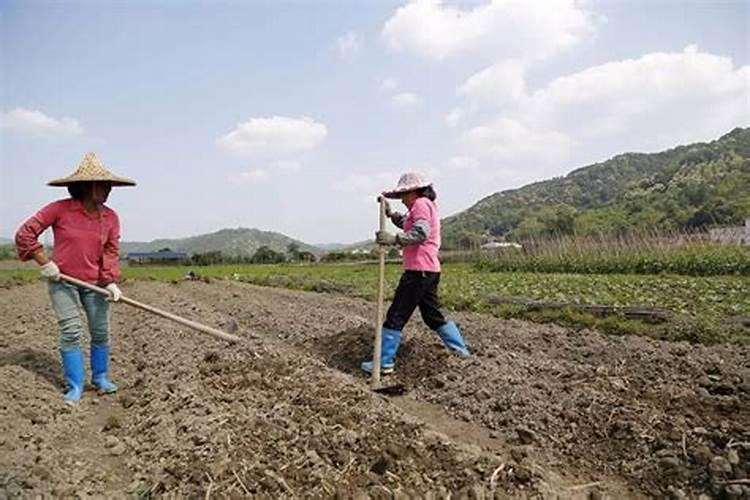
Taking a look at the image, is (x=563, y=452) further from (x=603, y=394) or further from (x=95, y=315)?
(x=95, y=315)

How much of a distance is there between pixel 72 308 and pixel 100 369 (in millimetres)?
651

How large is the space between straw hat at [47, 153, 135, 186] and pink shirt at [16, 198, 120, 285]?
Result: 19 cm

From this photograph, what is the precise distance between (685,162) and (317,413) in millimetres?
89324

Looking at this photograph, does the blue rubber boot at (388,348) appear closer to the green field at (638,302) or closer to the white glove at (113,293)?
the white glove at (113,293)

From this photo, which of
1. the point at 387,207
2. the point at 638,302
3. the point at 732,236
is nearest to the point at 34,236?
the point at 387,207

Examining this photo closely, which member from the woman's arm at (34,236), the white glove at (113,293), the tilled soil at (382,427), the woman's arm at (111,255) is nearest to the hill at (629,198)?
the tilled soil at (382,427)

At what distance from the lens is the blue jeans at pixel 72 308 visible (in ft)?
14.8

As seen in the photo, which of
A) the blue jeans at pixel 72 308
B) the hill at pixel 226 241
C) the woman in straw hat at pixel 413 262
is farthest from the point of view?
the hill at pixel 226 241


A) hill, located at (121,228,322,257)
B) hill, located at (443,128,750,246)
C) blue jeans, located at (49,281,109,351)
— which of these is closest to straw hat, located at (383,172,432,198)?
blue jeans, located at (49,281,109,351)

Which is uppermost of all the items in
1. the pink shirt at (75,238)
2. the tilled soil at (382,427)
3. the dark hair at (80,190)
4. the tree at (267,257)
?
the dark hair at (80,190)

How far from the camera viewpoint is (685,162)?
79.9m

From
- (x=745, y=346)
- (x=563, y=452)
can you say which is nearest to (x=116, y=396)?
(x=563, y=452)

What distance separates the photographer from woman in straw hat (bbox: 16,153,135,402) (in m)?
4.42

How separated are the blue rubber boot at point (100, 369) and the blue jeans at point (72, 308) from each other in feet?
0.60
